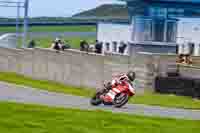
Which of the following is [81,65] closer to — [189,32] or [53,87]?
[53,87]

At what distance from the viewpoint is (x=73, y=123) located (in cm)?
1155

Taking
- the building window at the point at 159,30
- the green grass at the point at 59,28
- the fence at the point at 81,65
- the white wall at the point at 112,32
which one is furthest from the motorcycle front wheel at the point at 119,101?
the green grass at the point at 59,28

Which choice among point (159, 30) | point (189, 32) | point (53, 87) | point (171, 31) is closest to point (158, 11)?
point (189, 32)

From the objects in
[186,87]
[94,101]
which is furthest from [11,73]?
[94,101]

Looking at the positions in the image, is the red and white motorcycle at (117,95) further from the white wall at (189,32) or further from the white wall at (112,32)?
the white wall at (112,32)

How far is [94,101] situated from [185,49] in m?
23.0

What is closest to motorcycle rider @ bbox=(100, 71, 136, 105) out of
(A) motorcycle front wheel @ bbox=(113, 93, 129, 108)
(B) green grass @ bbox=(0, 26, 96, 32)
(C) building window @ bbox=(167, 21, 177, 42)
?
(A) motorcycle front wheel @ bbox=(113, 93, 129, 108)

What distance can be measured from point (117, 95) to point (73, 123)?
838 centimetres

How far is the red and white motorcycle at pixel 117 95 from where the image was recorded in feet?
64.7

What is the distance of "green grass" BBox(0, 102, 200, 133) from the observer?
35.7ft

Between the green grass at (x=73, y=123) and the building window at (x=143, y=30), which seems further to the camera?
the building window at (x=143, y=30)

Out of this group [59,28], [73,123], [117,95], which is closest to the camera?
[73,123]

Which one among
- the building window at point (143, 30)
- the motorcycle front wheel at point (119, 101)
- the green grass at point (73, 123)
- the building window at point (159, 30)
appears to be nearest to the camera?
the green grass at point (73, 123)

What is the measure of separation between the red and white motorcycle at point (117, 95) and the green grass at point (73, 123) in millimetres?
6081
